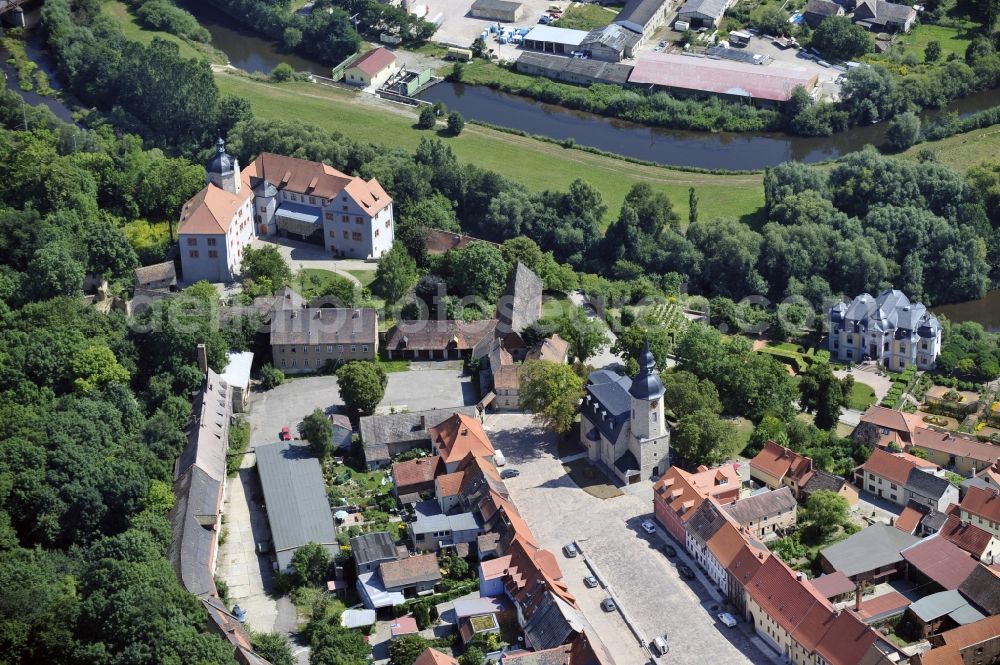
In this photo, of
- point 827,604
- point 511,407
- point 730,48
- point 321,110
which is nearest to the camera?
point 827,604

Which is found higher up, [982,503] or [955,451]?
[982,503]

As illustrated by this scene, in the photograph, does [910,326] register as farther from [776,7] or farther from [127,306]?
[776,7]

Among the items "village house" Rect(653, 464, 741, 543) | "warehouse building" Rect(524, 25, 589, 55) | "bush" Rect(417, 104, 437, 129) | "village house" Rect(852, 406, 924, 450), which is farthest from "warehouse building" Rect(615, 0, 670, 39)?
"village house" Rect(653, 464, 741, 543)

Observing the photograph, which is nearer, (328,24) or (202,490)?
(202,490)

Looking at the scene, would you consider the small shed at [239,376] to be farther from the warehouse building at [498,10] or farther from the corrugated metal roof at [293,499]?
the warehouse building at [498,10]

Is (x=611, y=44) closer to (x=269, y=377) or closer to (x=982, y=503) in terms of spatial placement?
(x=269, y=377)

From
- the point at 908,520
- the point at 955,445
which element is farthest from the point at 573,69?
the point at 908,520

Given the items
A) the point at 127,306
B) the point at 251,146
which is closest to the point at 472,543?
the point at 127,306
